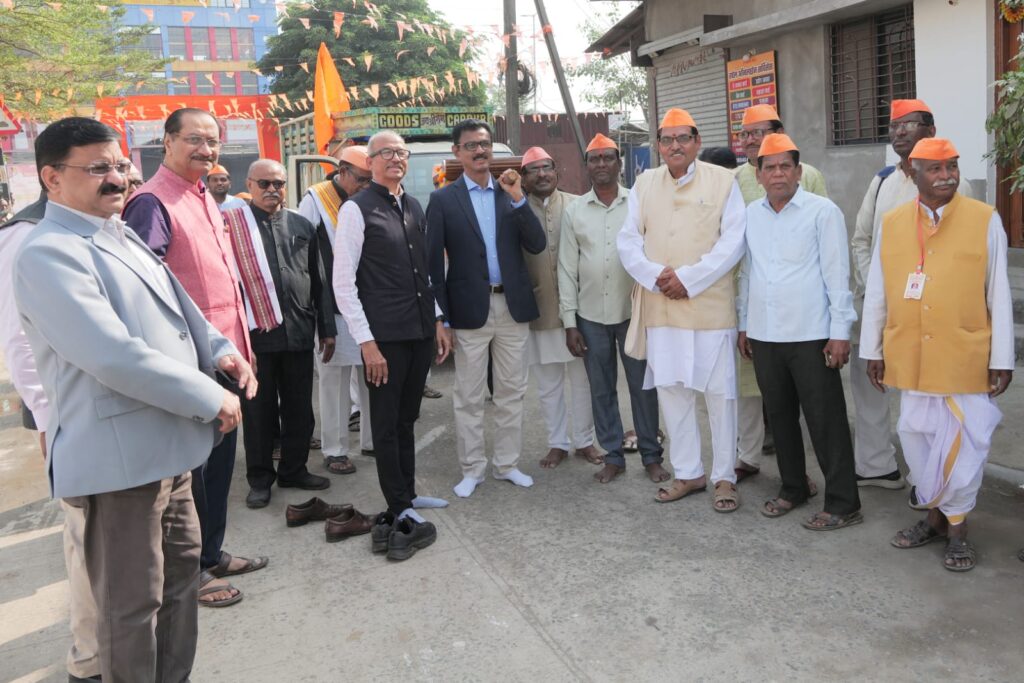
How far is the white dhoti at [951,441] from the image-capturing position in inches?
151

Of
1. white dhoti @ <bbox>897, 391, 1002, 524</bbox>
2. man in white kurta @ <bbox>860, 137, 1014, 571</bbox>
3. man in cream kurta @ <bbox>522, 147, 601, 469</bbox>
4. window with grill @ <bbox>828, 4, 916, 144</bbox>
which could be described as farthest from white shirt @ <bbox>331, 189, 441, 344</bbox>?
window with grill @ <bbox>828, 4, 916, 144</bbox>

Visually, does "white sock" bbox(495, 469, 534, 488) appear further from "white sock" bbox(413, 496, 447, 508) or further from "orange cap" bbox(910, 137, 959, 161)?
"orange cap" bbox(910, 137, 959, 161)

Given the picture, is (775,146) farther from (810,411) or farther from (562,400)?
(562,400)

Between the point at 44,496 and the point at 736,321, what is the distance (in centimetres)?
425

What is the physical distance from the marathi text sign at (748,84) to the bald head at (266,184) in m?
6.94

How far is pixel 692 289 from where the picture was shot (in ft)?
15.2

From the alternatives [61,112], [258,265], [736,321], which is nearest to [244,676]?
[258,265]

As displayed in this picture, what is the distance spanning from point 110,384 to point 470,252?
8.93 feet

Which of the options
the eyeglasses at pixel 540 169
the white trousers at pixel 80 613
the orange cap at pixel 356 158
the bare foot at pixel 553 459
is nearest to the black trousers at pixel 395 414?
the bare foot at pixel 553 459

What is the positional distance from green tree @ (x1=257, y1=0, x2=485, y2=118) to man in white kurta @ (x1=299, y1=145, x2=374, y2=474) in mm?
25516

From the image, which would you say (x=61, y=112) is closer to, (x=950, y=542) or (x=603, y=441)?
(x=603, y=441)

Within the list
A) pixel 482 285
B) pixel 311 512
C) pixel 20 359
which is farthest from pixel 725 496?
pixel 20 359

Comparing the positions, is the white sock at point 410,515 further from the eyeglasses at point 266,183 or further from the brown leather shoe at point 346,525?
the eyeglasses at point 266,183

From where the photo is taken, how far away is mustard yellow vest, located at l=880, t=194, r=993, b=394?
12.3ft
